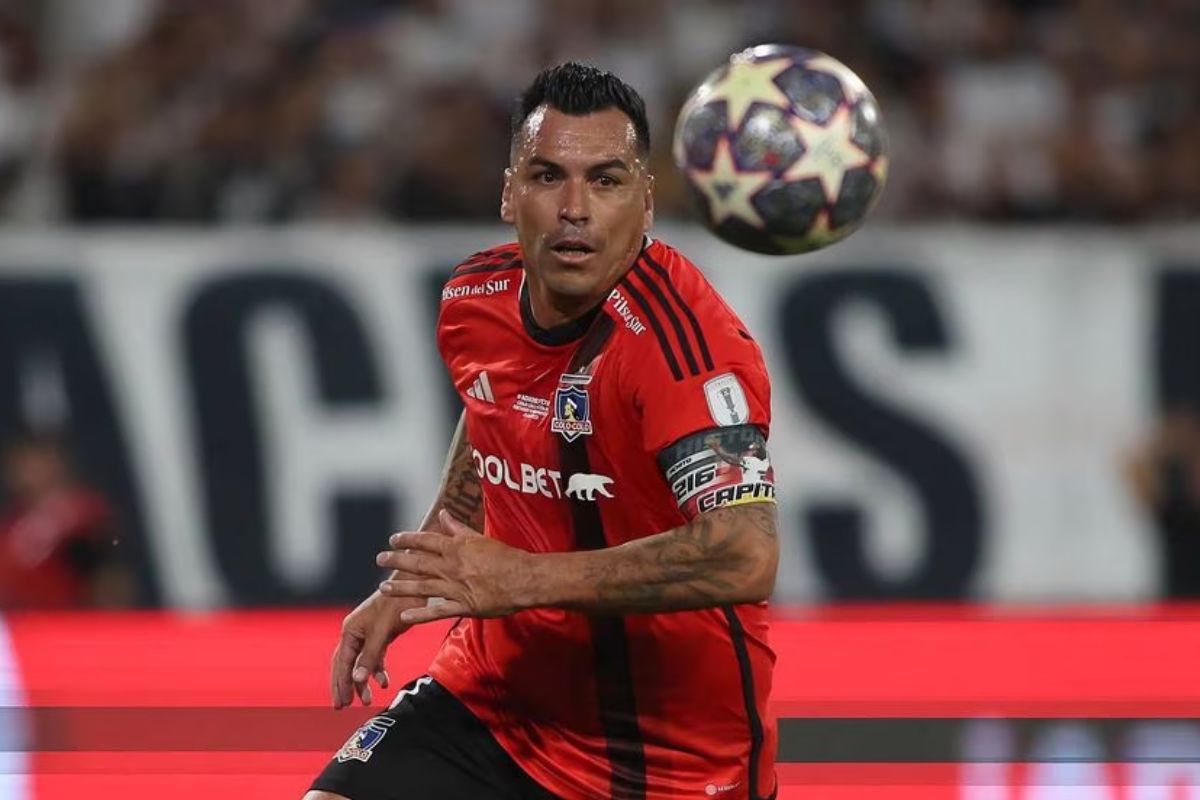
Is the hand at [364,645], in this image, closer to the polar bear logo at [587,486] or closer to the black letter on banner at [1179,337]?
the polar bear logo at [587,486]

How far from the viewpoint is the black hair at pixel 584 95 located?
12.1 feet

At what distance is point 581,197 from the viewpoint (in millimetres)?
3656

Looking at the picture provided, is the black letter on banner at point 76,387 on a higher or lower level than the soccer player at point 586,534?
lower

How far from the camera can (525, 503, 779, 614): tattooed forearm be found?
3439 mm

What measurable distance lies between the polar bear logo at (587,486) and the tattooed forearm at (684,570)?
28 centimetres

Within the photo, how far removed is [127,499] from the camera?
29.6ft

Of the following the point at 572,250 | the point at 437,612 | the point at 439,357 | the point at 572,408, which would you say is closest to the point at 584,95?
the point at 572,250

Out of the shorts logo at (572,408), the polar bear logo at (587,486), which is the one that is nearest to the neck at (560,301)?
the shorts logo at (572,408)

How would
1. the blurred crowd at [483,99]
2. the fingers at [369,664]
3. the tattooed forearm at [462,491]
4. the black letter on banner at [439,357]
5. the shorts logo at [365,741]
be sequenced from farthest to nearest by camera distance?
the blurred crowd at [483,99], the black letter on banner at [439,357], the tattooed forearm at [462,491], the fingers at [369,664], the shorts logo at [365,741]

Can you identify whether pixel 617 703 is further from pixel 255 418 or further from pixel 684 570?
pixel 255 418

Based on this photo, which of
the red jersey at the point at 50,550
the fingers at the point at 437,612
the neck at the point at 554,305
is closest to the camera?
the fingers at the point at 437,612

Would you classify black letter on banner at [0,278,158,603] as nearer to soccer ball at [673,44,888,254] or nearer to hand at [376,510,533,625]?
soccer ball at [673,44,888,254]

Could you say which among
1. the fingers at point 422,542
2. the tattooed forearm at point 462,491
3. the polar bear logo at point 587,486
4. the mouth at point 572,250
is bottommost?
the tattooed forearm at point 462,491

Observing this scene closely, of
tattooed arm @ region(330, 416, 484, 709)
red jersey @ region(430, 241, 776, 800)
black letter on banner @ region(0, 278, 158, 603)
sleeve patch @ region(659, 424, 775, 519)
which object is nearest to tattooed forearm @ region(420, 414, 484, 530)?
tattooed arm @ region(330, 416, 484, 709)
